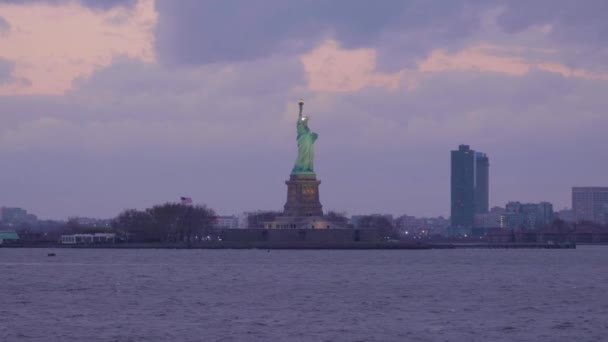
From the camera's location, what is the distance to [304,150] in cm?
13125

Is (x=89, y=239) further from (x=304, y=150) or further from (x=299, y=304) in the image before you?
(x=299, y=304)

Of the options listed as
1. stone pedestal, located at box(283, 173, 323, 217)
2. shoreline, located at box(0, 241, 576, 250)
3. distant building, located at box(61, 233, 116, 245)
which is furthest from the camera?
distant building, located at box(61, 233, 116, 245)

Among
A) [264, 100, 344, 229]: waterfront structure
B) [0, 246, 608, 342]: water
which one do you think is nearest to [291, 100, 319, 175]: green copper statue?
[264, 100, 344, 229]: waterfront structure

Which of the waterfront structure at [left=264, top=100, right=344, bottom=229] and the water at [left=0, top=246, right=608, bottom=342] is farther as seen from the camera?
the waterfront structure at [left=264, top=100, right=344, bottom=229]

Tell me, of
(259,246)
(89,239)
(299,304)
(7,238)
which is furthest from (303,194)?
(299,304)

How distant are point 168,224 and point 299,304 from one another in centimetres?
10015

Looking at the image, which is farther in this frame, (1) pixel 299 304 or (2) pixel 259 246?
(2) pixel 259 246

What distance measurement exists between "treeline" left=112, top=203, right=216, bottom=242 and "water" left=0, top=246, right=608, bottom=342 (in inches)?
2580

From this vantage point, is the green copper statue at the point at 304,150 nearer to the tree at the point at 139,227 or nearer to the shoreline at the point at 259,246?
the shoreline at the point at 259,246

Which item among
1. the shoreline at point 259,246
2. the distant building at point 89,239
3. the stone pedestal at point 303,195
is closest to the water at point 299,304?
the stone pedestal at point 303,195

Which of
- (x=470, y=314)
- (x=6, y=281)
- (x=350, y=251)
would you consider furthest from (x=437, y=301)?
(x=350, y=251)

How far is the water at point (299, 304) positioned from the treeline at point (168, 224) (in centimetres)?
Answer: 6552

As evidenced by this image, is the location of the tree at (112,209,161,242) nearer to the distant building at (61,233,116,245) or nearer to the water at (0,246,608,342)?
the distant building at (61,233,116,245)

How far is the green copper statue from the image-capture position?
13062cm
